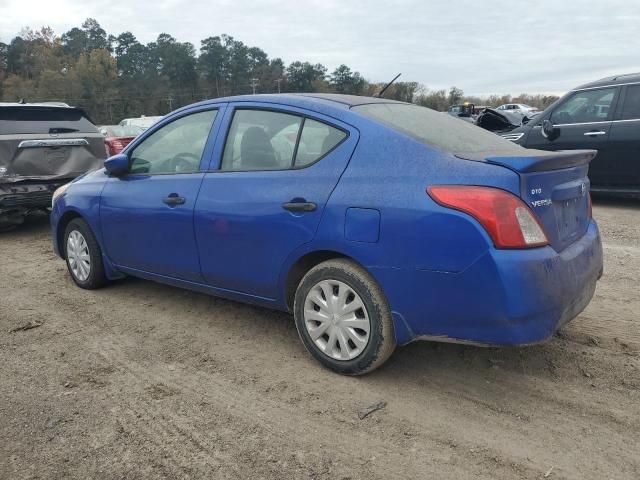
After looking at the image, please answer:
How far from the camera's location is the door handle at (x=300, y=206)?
10.4ft

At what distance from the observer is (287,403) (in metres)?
2.96

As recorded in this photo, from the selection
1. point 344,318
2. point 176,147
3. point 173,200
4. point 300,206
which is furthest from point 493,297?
point 176,147

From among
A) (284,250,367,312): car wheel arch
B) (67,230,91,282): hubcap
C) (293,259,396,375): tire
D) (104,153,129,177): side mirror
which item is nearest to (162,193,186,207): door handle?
(104,153,129,177): side mirror

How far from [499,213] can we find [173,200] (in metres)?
2.29

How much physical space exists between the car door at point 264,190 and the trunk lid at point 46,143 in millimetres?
4534

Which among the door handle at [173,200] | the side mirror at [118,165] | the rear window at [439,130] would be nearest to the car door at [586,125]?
the rear window at [439,130]

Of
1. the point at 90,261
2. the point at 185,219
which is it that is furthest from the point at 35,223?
the point at 185,219

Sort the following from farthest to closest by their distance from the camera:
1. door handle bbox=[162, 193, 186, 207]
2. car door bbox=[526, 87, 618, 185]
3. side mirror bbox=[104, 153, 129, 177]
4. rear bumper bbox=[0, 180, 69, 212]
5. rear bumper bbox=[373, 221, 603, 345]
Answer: car door bbox=[526, 87, 618, 185]
rear bumper bbox=[0, 180, 69, 212]
side mirror bbox=[104, 153, 129, 177]
door handle bbox=[162, 193, 186, 207]
rear bumper bbox=[373, 221, 603, 345]

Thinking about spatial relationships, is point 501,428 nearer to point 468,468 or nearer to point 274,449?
point 468,468

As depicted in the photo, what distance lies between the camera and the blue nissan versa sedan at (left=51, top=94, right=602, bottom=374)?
105 inches

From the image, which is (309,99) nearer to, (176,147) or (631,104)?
(176,147)

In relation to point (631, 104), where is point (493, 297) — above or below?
below

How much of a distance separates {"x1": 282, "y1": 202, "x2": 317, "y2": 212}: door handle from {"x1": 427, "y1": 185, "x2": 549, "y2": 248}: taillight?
753mm

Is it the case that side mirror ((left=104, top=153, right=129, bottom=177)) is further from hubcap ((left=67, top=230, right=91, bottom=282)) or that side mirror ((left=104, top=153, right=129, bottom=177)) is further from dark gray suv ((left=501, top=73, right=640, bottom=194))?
dark gray suv ((left=501, top=73, right=640, bottom=194))
